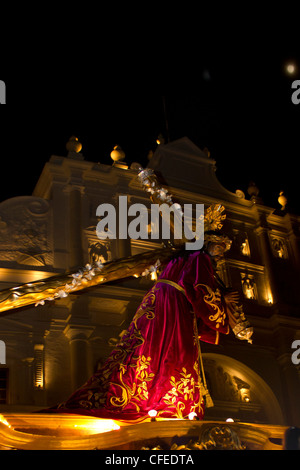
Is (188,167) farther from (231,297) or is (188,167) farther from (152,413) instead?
(152,413)

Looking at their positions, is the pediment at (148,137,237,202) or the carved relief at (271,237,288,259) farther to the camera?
the carved relief at (271,237,288,259)

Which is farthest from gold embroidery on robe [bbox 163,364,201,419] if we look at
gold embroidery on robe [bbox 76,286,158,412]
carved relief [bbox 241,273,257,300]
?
carved relief [bbox 241,273,257,300]

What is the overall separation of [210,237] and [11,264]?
17.1 ft

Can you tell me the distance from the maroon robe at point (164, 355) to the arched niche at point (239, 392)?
549 centimetres

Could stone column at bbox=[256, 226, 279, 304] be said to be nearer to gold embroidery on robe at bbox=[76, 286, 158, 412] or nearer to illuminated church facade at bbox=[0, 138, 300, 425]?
illuminated church facade at bbox=[0, 138, 300, 425]

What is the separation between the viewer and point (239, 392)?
13625 mm

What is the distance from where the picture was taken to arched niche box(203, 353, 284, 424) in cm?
1332

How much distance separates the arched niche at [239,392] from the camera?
13.3m

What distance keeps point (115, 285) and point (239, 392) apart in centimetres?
381

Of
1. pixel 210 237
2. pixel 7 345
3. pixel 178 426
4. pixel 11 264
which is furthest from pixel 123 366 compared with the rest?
pixel 11 264

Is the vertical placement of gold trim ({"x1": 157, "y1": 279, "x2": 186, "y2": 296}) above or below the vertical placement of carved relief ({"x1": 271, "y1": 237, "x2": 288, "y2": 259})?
below

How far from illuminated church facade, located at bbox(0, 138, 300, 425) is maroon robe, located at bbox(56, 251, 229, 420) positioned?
409 centimetres

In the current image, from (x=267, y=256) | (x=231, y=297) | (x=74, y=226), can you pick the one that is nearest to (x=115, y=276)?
(x=231, y=297)
